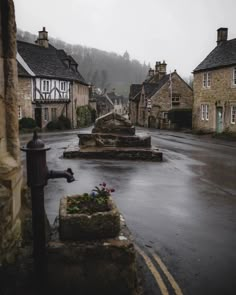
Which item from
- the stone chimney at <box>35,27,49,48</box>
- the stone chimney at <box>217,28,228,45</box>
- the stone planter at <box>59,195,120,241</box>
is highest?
the stone chimney at <box>35,27,49,48</box>

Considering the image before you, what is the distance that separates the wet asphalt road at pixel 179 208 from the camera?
4906mm

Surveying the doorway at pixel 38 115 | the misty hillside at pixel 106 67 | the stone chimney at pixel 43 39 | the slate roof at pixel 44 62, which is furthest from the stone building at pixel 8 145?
the misty hillside at pixel 106 67

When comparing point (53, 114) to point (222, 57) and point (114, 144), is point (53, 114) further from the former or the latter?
point (114, 144)

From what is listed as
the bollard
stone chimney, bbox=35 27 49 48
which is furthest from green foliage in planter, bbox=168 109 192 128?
the bollard

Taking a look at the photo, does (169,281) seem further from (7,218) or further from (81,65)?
(81,65)

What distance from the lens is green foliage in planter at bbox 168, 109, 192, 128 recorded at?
128 ft

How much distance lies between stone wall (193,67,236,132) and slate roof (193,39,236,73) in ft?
1.82

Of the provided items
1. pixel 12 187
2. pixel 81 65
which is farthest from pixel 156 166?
pixel 81 65

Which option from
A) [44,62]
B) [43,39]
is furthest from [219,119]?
[43,39]

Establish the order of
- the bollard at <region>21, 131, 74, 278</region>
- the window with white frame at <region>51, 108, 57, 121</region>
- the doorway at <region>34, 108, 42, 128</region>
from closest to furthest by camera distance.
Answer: the bollard at <region>21, 131, 74, 278</region> → the doorway at <region>34, 108, 42, 128</region> → the window with white frame at <region>51, 108, 57, 121</region>

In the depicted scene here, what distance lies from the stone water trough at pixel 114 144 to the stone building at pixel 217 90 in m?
14.9

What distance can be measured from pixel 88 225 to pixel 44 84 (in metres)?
35.3

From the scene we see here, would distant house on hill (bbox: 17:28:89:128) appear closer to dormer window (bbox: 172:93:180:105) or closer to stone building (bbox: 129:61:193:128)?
stone building (bbox: 129:61:193:128)

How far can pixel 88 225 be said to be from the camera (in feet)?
13.9
